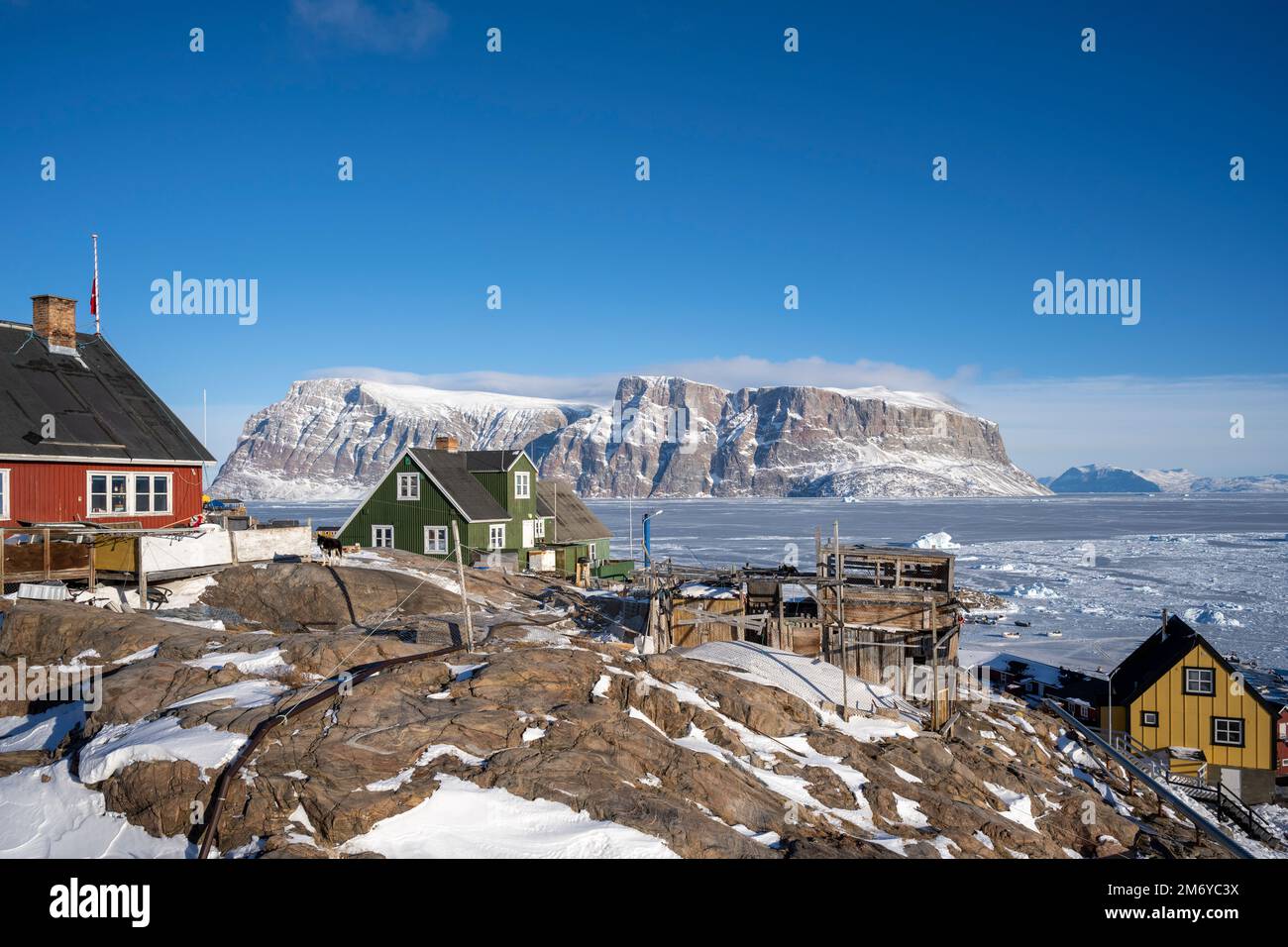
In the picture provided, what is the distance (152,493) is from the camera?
95.6 ft

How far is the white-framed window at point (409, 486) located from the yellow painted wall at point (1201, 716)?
3408 cm

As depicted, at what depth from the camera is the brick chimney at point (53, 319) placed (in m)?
30.0

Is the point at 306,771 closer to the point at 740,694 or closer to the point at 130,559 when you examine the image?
the point at 740,694

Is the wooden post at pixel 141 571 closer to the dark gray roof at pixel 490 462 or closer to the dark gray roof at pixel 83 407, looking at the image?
the dark gray roof at pixel 83 407

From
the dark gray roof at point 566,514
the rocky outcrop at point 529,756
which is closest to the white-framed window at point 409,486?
the dark gray roof at point 566,514

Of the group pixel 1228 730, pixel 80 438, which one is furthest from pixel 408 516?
pixel 1228 730

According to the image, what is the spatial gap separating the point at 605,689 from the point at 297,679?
598cm

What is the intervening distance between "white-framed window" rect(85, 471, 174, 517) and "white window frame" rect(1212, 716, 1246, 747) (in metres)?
39.4

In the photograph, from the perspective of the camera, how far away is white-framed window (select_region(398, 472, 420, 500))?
142ft

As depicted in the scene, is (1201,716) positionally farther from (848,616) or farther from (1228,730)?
(848,616)
